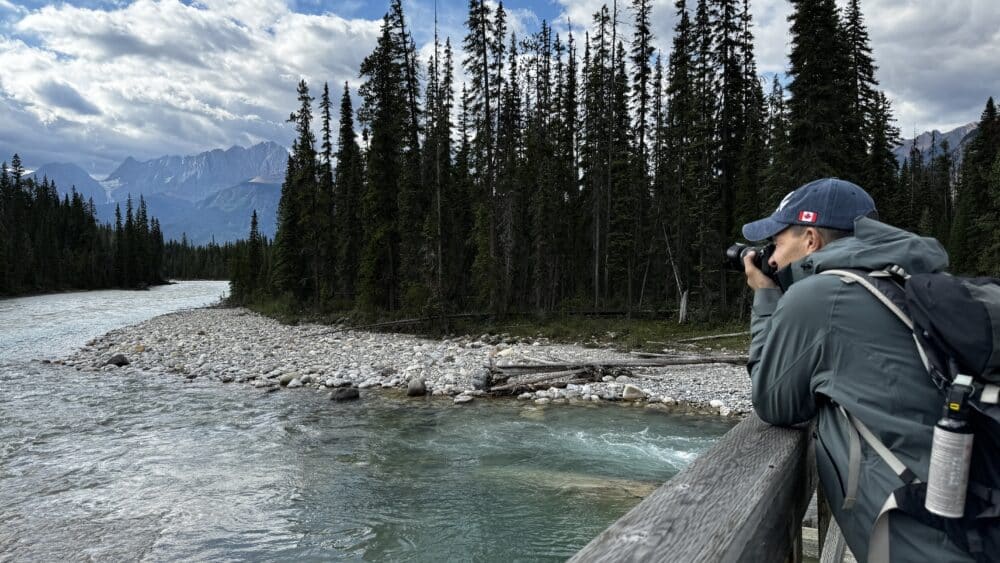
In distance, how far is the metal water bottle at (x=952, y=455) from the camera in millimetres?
1162

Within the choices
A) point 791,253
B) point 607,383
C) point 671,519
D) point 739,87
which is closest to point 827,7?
point 739,87

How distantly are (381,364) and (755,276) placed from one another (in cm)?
1587

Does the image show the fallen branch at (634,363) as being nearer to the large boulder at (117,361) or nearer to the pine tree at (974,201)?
the large boulder at (117,361)

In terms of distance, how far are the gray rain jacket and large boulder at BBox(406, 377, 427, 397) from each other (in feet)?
41.0

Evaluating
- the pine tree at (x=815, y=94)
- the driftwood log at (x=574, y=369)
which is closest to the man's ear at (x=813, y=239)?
the driftwood log at (x=574, y=369)

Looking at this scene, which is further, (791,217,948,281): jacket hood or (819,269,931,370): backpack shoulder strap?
(791,217,948,281): jacket hood

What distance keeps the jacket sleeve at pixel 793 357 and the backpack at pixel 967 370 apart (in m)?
0.23

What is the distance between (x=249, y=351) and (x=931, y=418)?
22.8 meters

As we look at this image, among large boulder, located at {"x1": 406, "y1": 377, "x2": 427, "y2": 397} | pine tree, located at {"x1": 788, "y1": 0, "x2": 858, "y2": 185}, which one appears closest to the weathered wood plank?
large boulder, located at {"x1": 406, "y1": 377, "x2": 427, "y2": 397}

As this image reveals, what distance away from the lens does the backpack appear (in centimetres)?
117

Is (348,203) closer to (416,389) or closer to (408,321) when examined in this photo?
(408,321)

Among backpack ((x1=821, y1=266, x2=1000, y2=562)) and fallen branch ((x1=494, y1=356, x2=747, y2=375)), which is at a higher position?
backpack ((x1=821, y1=266, x2=1000, y2=562))

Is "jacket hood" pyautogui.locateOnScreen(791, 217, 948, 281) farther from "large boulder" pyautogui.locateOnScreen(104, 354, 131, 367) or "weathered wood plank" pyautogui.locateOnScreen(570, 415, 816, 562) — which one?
"large boulder" pyautogui.locateOnScreen(104, 354, 131, 367)

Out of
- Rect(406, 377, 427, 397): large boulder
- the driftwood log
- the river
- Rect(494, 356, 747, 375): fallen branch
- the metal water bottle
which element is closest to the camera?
the metal water bottle
